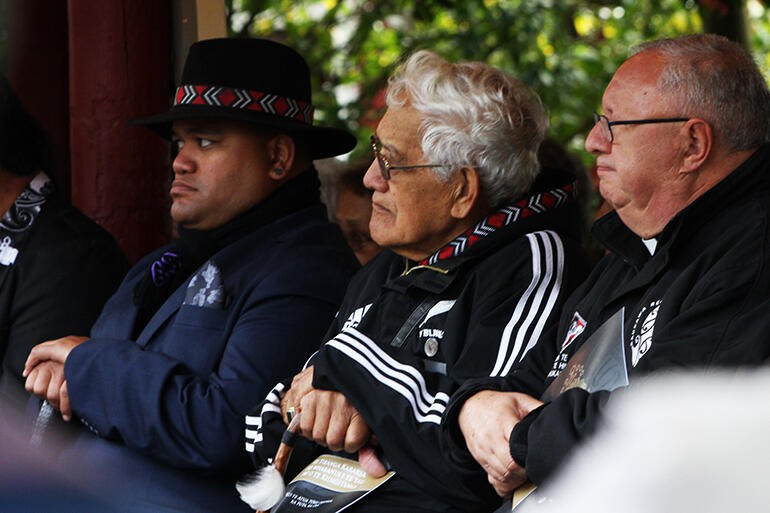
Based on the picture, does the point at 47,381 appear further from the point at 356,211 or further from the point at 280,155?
the point at 356,211

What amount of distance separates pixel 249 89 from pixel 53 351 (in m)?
0.98

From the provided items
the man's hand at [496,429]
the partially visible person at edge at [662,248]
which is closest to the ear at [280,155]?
the partially visible person at edge at [662,248]

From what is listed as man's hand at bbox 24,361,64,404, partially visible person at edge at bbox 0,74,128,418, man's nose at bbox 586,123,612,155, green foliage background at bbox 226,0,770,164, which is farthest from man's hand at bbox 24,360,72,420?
green foliage background at bbox 226,0,770,164

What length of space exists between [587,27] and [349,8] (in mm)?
2874

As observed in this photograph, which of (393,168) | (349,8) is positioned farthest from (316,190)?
(349,8)

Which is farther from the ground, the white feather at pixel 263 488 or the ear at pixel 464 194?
the ear at pixel 464 194

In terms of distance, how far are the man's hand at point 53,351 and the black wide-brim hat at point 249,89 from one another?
2.39 feet

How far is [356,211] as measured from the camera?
15.1 feet

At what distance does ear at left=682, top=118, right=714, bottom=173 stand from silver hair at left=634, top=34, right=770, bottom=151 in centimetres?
2

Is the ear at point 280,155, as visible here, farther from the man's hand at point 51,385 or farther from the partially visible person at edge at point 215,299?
the man's hand at point 51,385

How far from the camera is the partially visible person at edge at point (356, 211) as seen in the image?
4570 mm

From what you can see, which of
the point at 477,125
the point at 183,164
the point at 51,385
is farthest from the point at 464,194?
the point at 51,385

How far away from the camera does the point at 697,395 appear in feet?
6.41

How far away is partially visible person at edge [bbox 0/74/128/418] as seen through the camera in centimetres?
359
